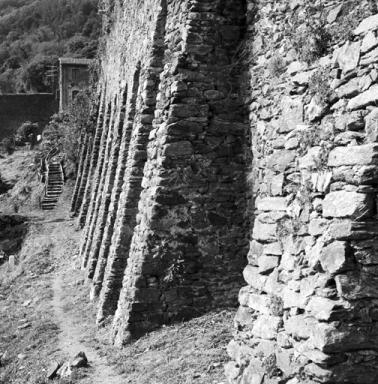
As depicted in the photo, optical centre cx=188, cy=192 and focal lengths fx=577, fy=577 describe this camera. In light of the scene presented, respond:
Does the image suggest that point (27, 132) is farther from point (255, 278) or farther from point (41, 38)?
point (41, 38)

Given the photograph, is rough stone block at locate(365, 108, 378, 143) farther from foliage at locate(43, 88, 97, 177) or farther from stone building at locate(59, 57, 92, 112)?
stone building at locate(59, 57, 92, 112)

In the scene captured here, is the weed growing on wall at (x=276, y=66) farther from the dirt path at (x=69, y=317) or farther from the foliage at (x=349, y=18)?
the dirt path at (x=69, y=317)

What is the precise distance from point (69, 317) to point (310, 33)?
24.5 ft

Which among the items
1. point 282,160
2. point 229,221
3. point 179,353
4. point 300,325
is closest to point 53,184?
point 229,221

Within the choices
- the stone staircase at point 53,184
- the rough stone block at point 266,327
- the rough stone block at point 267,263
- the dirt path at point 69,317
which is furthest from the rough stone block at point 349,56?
the stone staircase at point 53,184

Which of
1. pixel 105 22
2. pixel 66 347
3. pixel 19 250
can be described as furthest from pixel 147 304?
pixel 105 22

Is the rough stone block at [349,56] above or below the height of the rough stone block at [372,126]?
above

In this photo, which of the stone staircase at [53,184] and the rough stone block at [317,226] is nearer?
the rough stone block at [317,226]

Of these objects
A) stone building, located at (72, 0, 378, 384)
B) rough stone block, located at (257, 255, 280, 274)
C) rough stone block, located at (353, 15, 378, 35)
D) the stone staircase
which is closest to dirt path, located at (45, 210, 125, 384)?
stone building, located at (72, 0, 378, 384)

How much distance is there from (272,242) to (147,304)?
316 centimetres

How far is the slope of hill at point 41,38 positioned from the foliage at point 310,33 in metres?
59.1

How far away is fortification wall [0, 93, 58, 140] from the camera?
48125mm

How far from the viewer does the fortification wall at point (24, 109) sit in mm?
48125

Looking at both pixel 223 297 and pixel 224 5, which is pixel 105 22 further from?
pixel 223 297
